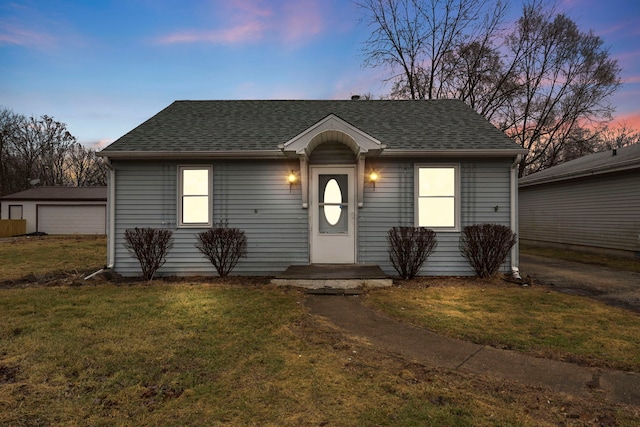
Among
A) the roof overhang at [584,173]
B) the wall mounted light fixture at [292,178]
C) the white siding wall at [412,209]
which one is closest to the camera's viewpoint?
the white siding wall at [412,209]

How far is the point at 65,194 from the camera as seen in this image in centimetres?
2436

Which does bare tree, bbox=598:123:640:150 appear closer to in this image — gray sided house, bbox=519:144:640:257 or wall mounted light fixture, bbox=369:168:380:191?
gray sided house, bbox=519:144:640:257

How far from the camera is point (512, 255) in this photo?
25.2ft

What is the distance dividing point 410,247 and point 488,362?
4.12 metres

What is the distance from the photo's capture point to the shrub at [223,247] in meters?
7.41

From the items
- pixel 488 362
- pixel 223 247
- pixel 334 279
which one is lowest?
pixel 488 362

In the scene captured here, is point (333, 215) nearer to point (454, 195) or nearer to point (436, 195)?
point (436, 195)

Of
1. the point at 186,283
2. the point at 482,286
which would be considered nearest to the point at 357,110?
the point at 482,286

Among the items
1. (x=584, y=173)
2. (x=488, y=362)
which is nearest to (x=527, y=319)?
(x=488, y=362)

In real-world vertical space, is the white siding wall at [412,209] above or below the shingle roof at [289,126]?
below

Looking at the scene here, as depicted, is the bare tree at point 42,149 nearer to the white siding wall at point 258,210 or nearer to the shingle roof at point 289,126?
the shingle roof at point 289,126

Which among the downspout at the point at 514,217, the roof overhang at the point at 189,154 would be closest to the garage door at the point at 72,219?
the roof overhang at the point at 189,154

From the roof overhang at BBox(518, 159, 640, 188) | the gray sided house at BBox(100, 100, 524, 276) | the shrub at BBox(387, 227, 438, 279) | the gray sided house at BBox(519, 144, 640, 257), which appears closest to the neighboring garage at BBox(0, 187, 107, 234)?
the gray sided house at BBox(100, 100, 524, 276)

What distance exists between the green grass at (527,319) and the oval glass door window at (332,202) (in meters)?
2.40
